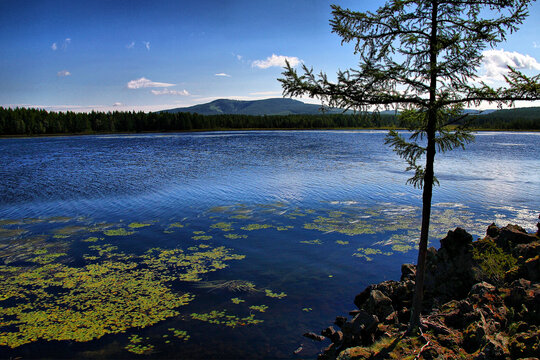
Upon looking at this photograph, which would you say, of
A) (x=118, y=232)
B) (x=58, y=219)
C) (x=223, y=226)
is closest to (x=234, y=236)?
(x=223, y=226)

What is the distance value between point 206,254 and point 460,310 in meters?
11.4

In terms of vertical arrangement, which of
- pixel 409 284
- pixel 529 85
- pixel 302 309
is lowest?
pixel 302 309

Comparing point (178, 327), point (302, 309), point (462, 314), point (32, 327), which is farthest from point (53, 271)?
point (462, 314)

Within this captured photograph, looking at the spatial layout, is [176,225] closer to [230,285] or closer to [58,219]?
[58,219]

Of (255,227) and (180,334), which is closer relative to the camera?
(180,334)

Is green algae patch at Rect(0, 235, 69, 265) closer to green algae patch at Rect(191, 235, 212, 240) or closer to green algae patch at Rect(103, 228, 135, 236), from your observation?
green algae patch at Rect(103, 228, 135, 236)

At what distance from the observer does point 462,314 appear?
1018 centimetres

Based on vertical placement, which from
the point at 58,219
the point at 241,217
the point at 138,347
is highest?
the point at 58,219

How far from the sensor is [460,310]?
10359 mm

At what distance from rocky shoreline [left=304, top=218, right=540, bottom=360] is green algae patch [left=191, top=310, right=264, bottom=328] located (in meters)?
2.09

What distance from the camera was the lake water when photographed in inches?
443

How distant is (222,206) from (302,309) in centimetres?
1559

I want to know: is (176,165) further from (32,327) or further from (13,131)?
(13,131)

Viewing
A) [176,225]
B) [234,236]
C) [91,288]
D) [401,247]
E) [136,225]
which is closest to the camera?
[91,288]
